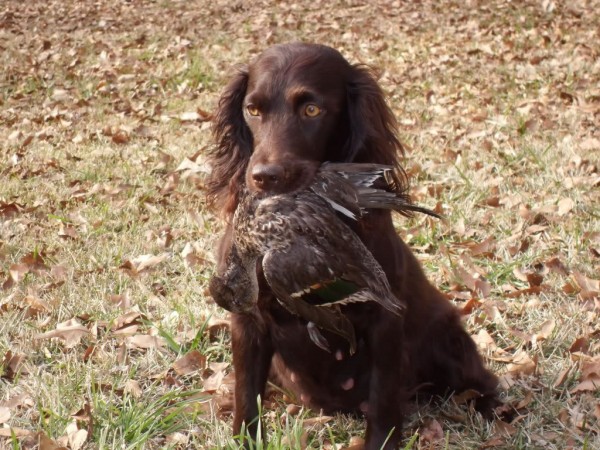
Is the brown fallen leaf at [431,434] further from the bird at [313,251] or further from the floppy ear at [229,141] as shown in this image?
the floppy ear at [229,141]

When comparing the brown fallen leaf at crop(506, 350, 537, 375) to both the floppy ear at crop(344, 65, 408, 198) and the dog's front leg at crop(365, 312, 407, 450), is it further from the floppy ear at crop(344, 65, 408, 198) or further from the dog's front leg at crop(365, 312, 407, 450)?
the floppy ear at crop(344, 65, 408, 198)

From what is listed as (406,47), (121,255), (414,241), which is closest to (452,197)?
(414,241)

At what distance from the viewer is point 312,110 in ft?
8.84

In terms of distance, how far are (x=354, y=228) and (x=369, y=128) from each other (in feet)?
1.33

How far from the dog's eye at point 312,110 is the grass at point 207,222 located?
2.44 feet

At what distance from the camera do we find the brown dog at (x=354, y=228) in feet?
8.67

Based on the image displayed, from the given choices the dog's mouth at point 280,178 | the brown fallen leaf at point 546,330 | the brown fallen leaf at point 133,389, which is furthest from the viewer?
the brown fallen leaf at point 546,330

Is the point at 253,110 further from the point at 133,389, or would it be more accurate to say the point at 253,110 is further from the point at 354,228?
the point at 133,389

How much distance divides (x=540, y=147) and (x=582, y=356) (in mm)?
3019

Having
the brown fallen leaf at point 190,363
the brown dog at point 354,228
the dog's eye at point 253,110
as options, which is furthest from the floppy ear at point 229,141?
the brown fallen leaf at point 190,363

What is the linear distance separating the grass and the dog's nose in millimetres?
769

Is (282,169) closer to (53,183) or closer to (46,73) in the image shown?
(53,183)

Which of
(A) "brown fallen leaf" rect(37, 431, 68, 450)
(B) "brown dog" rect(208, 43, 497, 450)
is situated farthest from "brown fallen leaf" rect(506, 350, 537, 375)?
(A) "brown fallen leaf" rect(37, 431, 68, 450)

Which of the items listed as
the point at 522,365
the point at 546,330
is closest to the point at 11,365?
the point at 522,365
